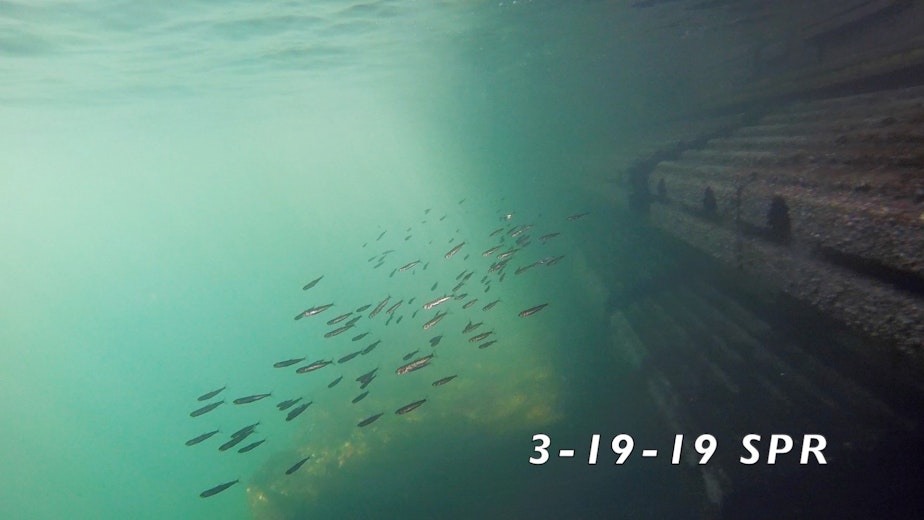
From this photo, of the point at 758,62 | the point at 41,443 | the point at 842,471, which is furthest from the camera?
the point at 41,443

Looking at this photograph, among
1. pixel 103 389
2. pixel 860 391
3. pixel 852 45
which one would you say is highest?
pixel 852 45

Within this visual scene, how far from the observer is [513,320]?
66.5 feet

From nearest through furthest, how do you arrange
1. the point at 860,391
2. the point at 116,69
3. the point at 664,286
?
the point at 860,391 → the point at 664,286 → the point at 116,69

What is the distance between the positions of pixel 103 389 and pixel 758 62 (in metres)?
102

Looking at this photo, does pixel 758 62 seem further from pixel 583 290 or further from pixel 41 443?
pixel 41 443

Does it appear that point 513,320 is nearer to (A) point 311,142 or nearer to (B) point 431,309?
(B) point 431,309

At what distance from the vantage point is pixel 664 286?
475 inches

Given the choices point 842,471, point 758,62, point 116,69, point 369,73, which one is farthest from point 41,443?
point 758,62

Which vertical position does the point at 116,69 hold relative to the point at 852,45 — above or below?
above

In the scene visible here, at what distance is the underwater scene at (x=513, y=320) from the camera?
618 centimetres

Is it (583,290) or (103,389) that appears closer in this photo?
(583,290)

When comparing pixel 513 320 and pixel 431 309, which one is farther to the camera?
pixel 431 309

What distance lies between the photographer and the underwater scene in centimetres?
618

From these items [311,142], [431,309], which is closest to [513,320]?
[431,309]
